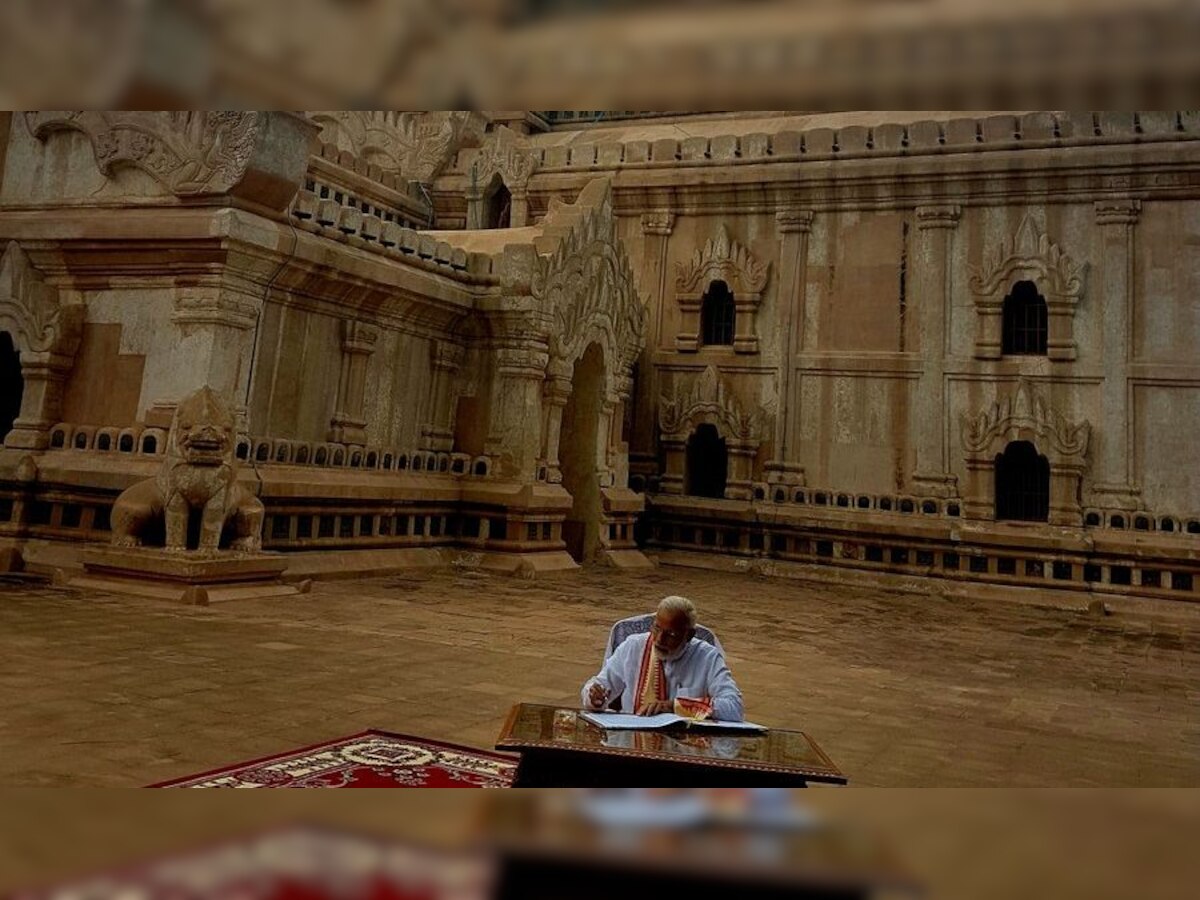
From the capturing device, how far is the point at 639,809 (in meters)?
1.22

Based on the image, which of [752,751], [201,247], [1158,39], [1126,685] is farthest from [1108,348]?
[1158,39]

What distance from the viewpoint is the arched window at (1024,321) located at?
15672mm

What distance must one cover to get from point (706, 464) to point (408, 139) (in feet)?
31.9

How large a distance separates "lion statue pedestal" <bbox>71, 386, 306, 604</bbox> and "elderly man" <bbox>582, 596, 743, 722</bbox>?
17.8 ft

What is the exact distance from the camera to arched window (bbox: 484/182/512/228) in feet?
65.5

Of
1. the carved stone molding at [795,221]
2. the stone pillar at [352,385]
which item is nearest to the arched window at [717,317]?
the carved stone molding at [795,221]

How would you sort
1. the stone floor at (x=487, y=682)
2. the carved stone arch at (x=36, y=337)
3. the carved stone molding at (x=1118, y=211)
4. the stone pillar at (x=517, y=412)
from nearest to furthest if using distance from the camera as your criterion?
the stone floor at (x=487, y=682), the carved stone arch at (x=36, y=337), the stone pillar at (x=517, y=412), the carved stone molding at (x=1118, y=211)

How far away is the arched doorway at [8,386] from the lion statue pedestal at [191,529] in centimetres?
448

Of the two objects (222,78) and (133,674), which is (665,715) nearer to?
(222,78)

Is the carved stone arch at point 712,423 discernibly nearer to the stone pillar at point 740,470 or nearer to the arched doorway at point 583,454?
the stone pillar at point 740,470

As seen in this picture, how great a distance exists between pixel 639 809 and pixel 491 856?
25cm

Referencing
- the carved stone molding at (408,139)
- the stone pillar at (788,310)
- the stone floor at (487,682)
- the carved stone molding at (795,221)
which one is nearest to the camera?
the stone floor at (487,682)

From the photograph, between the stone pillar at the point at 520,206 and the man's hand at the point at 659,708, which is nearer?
the man's hand at the point at 659,708

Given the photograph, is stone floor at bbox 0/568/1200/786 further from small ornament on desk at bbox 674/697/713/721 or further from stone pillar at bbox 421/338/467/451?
stone pillar at bbox 421/338/467/451
